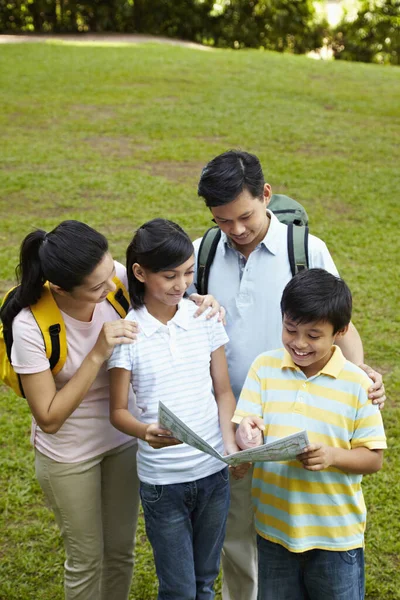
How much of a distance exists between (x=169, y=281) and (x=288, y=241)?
0.51 meters

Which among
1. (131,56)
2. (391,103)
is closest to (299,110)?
(391,103)

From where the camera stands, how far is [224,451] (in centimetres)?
263

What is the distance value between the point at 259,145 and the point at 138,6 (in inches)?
423

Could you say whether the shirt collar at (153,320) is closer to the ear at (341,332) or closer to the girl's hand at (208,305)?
the girl's hand at (208,305)

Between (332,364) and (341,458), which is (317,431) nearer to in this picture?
(341,458)

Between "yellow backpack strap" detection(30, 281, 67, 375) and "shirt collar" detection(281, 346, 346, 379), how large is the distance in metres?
0.74

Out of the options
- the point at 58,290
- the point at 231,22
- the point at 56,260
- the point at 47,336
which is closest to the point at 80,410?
the point at 47,336

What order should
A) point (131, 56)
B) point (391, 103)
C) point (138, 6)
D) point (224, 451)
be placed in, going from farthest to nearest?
point (138, 6)
point (131, 56)
point (391, 103)
point (224, 451)

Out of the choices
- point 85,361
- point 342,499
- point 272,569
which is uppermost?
point 85,361

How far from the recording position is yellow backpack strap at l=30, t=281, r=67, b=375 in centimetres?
252

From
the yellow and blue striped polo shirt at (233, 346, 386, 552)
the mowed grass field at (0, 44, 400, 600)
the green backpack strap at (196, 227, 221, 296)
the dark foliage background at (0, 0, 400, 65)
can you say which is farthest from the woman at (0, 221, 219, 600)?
the dark foliage background at (0, 0, 400, 65)

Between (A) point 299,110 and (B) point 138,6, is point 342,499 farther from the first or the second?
(B) point 138,6

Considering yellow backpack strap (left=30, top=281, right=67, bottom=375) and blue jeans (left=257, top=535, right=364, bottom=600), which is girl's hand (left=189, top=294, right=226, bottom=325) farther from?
blue jeans (left=257, top=535, right=364, bottom=600)

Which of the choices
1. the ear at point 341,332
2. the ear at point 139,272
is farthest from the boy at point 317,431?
the ear at point 139,272
